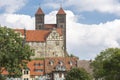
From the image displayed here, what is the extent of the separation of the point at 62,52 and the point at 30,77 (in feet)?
145

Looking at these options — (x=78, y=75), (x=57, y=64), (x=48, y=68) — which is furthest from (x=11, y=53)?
(x=48, y=68)

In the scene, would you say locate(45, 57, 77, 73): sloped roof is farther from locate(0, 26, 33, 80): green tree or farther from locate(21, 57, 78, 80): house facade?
locate(0, 26, 33, 80): green tree

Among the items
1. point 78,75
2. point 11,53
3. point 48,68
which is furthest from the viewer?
point 48,68

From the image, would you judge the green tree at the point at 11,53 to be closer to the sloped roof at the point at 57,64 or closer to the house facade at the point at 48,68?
the house facade at the point at 48,68

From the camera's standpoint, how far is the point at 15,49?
97.0m

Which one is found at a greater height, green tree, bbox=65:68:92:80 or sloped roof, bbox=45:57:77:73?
sloped roof, bbox=45:57:77:73

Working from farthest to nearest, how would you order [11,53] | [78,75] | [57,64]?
1. [57,64]
2. [78,75]
3. [11,53]

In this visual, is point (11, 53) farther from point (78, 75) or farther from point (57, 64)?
point (57, 64)

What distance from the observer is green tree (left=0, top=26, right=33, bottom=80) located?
96000 mm

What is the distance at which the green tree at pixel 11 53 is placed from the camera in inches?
3780

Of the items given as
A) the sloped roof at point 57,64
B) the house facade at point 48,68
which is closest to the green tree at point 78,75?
the house facade at point 48,68

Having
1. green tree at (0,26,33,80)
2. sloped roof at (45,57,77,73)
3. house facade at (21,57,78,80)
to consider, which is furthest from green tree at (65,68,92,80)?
sloped roof at (45,57,77,73)

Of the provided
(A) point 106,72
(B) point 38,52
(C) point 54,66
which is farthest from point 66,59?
(A) point 106,72

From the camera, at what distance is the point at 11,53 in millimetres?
96500
